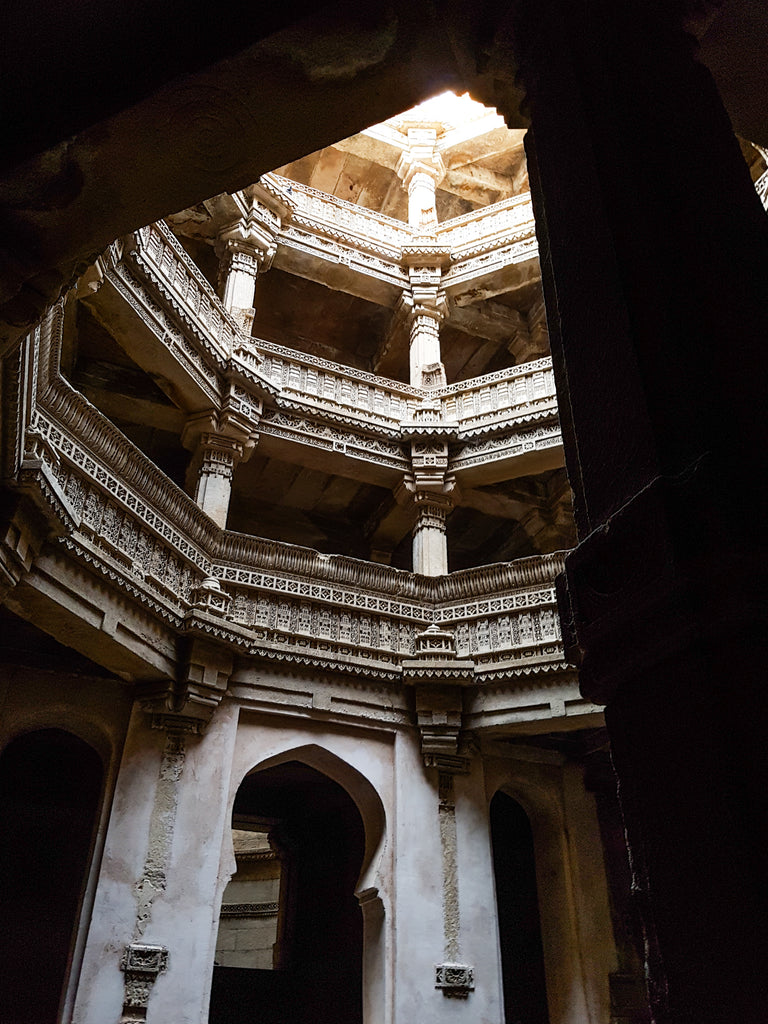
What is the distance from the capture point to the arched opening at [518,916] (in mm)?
10672

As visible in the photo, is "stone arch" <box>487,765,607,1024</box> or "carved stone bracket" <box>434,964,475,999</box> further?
"stone arch" <box>487,765,607,1024</box>

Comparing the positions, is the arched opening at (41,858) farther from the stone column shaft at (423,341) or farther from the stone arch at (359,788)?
the stone column shaft at (423,341)

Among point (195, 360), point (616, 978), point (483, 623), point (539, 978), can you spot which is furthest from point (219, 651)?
point (539, 978)

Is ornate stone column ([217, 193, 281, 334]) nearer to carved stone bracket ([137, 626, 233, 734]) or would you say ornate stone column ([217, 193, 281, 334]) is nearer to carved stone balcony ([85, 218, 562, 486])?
carved stone balcony ([85, 218, 562, 486])

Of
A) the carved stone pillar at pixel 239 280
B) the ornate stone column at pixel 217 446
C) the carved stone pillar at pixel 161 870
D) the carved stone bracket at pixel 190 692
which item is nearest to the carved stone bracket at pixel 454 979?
the carved stone pillar at pixel 161 870

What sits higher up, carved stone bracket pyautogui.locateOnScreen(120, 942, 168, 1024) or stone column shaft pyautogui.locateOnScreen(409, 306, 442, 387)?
stone column shaft pyautogui.locateOnScreen(409, 306, 442, 387)

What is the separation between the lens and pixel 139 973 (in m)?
6.86

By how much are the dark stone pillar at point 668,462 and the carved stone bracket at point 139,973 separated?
6748 millimetres

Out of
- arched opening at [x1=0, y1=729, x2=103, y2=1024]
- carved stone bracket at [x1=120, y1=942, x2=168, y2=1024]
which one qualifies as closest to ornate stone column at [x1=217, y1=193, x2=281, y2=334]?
arched opening at [x1=0, y1=729, x2=103, y2=1024]

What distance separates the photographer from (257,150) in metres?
3.12

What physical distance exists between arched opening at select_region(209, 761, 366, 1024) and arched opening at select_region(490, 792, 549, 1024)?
2079 mm

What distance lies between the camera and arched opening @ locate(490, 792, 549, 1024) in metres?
10.7

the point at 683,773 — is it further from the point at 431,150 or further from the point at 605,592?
the point at 431,150

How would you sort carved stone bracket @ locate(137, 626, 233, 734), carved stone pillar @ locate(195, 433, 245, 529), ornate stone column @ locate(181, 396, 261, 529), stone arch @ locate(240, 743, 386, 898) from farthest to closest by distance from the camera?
ornate stone column @ locate(181, 396, 261, 529), carved stone pillar @ locate(195, 433, 245, 529), stone arch @ locate(240, 743, 386, 898), carved stone bracket @ locate(137, 626, 233, 734)
